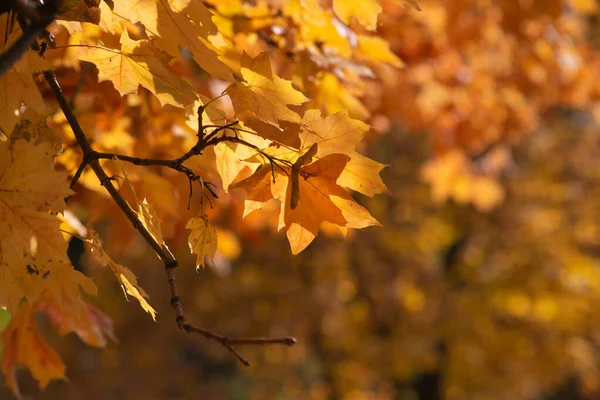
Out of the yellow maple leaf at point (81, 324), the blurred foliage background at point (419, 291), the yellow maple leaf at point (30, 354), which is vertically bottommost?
the blurred foliage background at point (419, 291)

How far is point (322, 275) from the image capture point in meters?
6.80

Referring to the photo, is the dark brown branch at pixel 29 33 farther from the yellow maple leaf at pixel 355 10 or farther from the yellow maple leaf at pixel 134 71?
the yellow maple leaf at pixel 355 10

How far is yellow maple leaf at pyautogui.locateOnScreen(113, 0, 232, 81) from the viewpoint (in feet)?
3.46

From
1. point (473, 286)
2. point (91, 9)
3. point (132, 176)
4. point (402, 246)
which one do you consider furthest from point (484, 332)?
point (91, 9)

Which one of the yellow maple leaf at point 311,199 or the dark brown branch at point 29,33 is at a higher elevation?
the dark brown branch at point 29,33

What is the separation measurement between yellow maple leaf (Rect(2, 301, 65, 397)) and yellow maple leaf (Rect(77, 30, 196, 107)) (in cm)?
79

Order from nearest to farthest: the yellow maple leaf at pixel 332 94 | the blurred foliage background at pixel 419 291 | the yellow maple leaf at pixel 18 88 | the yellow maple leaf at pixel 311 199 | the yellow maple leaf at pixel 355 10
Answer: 1. the yellow maple leaf at pixel 18 88
2. the yellow maple leaf at pixel 311 199
3. the yellow maple leaf at pixel 355 10
4. the yellow maple leaf at pixel 332 94
5. the blurred foliage background at pixel 419 291

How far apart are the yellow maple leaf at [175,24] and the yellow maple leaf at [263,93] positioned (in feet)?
0.17

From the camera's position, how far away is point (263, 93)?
1.10 meters

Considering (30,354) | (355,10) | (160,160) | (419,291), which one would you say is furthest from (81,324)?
(419,291)

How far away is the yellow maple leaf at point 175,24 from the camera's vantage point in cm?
105

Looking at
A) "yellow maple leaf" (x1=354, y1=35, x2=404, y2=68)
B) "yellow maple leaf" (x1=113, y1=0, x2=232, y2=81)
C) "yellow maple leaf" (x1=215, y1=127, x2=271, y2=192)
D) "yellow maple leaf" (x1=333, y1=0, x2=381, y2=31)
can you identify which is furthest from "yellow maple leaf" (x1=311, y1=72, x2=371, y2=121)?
"yellow maple leaf" (x1=113, y1=0, x2=232, y2=81)

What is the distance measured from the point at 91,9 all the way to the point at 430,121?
124 inches

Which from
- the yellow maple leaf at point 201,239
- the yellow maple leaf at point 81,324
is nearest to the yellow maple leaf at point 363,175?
the yellow maple leaf at point 201,239
